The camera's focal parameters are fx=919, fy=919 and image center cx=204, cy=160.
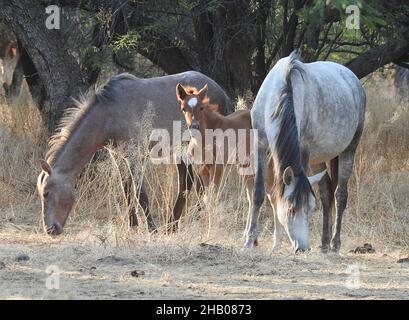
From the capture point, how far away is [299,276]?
7.35 meters

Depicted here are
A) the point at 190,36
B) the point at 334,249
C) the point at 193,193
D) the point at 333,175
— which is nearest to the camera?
the point at 334,249

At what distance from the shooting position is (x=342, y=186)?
9.62 metres

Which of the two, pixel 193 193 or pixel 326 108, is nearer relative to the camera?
pixel 326 108

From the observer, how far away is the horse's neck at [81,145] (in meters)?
10.1

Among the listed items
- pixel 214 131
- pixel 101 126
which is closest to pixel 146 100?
pixel 101 126

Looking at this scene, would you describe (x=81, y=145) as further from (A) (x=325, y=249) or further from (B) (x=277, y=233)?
(A) (x=325, y=249)

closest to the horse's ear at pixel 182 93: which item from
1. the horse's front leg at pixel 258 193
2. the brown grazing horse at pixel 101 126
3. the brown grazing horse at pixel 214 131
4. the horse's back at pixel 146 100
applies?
the brown grazing horse at pixel 214 131

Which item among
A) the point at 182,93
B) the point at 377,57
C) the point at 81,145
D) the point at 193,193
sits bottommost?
the point at 193,193

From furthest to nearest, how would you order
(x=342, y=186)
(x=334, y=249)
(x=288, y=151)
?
(x=342, y=186)
(x=334, y=249)
(x=288, y=151)

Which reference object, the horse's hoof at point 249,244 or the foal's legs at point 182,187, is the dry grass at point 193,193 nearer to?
the foal's legs at point 182,187

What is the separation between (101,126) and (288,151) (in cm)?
296

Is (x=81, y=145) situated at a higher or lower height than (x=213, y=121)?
lower

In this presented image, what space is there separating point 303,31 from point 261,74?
0.87 metres

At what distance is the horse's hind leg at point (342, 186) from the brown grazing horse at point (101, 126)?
6.15 feet
